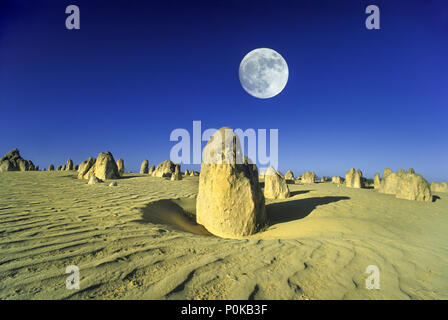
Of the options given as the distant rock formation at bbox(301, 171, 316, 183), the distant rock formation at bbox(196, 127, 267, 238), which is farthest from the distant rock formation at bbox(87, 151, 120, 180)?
the distant rock formation at bbox(301, 171, 316, 183)

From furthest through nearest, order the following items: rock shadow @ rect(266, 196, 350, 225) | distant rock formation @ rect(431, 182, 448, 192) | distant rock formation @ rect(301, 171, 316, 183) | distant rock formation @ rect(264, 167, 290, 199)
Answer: distant rock formation @ rect(301, 171, 316, 183), distant rock formation @ rect(431, 182, 448, 192), distant rock formation @ rect(264, 167, 290, 199), rock shadow @ rect(266, 196, 350, 225)

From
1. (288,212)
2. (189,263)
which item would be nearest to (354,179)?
(288,212)

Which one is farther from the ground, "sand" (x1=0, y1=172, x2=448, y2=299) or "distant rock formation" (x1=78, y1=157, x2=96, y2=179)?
"distant rock formation" (x1=78, y1=157, x2=96, y2=179)

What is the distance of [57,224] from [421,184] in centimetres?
1222

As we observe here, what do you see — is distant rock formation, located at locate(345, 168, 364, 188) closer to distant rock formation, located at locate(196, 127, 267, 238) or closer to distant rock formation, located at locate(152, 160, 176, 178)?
distant rock formation, located at locate(152, 160, 176, 178)

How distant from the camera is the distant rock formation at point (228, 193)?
409 cm

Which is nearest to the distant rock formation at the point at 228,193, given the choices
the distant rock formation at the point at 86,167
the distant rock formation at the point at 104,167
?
the distant rock formation at the point at 104,167

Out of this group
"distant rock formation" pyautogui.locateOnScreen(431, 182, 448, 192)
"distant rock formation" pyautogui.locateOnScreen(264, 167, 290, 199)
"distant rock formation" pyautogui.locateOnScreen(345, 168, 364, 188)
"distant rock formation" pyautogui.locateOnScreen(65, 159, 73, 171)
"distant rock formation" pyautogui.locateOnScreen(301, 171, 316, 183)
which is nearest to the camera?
"distant rock formation" pyautogui.locateOnScreen(264, 167, 290, 199)

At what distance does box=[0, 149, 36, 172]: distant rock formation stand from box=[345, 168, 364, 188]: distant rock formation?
95.0 feet

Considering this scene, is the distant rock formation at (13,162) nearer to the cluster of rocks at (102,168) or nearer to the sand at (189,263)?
the cluster of rocks at (102,168)

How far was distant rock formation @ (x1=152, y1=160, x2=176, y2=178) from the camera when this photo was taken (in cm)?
1785

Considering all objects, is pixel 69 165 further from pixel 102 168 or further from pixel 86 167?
A: pixel 102 168
